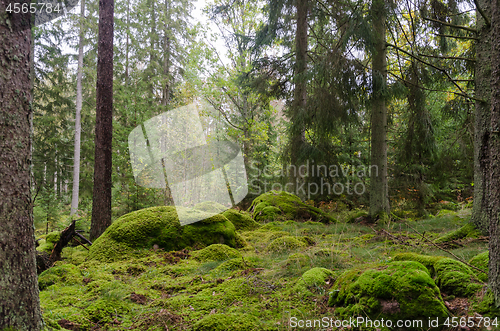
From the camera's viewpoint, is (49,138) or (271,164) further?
(271,164)

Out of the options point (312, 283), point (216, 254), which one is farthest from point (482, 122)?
point (216, 254)

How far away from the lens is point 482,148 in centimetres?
441

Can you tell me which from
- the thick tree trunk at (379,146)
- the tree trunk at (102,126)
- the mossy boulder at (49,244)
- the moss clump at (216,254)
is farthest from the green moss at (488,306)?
the tree trunk at (102,126)

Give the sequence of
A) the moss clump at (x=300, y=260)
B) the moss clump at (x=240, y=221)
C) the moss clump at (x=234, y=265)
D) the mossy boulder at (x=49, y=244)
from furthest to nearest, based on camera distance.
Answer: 1. the moss clump at (x=240, y=221)
2. the mossy boulder at (x=49, y=244)
3. the moss clump at (x=234, y=265)
4. the moss clump at (x=300, y=260)

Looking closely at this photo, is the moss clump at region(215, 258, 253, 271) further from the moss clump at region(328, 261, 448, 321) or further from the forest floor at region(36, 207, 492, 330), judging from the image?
the moss clump at region(328, 261, 448, 321)

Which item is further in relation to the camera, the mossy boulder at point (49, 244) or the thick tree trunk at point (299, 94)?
the thick tree trunk at point (299, 94)


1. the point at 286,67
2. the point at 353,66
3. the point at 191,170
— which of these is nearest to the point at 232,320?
the point at 353,66

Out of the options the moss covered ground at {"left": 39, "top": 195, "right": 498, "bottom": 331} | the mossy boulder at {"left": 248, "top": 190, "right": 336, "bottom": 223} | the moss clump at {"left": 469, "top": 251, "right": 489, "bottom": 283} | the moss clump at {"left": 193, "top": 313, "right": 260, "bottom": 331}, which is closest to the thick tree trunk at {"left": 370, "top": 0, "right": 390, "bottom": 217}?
the mossy boulder at {"left": 248, "top": 190, "right": 336, "bottom": 223}

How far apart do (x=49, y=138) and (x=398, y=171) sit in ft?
55.6

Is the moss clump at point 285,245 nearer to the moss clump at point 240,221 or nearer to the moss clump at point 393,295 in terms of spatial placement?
the moss clump at point 393,295

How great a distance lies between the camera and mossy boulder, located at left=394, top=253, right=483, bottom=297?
7.18 ft

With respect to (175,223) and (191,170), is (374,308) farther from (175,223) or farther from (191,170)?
(191,170)

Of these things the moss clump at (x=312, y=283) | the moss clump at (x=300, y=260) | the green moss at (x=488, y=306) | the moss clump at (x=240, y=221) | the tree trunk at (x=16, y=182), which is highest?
the tree trunk at (x=16, y=182)

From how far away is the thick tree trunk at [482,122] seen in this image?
4.35m
